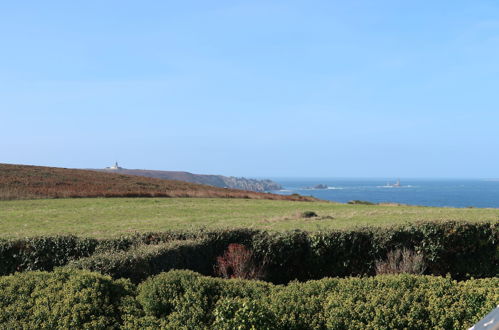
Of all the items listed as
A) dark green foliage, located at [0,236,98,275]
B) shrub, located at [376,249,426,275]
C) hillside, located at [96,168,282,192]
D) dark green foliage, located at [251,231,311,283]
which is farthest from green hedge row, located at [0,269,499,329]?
hillside, located at [96,168,282,192]

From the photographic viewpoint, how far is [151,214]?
2206cm

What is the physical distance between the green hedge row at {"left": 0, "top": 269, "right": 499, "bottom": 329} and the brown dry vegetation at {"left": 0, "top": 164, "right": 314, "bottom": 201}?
24.9 meters

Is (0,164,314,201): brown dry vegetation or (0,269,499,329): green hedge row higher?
(0,164,314,201): brown dry vegetation

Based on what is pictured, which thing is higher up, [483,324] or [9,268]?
[483,324]

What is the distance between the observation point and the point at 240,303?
264 inches

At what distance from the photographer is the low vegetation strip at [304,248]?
11148 mm

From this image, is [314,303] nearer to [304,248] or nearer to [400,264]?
[304,248]

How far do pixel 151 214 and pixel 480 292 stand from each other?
16.8 metres

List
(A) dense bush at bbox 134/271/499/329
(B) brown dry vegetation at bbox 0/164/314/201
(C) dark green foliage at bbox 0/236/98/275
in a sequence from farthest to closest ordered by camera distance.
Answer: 1. (B) brown dry vegetation at bbox 0/164/314/201
2. (C) dark green foliage at bbox 0/236/98/275
3. (A) dense bush at bbox 134/271/499/329

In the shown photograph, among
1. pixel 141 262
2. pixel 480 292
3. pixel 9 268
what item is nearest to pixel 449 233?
pixel 480 292

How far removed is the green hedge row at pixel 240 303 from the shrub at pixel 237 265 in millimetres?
3286

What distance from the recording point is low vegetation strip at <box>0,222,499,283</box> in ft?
36.6

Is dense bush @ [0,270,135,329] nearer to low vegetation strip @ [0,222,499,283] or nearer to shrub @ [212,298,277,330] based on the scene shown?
shrub @ [212,298,277,330]

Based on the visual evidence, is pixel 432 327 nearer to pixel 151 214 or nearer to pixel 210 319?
pixel 210 319
